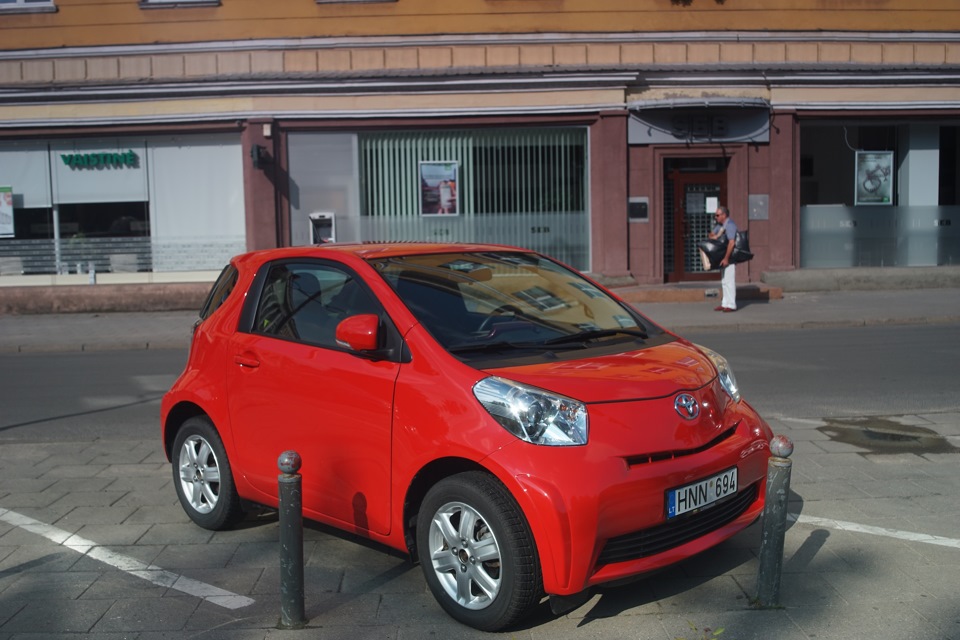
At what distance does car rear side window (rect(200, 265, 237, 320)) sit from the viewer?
5805 mm

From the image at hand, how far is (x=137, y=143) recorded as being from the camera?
64.6 ft

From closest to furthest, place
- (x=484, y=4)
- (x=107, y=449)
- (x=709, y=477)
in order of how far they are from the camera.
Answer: (x=709, y=477), (x=107, y=449), (x=484, y=4)

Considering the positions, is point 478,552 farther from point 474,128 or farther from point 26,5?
point 26,5

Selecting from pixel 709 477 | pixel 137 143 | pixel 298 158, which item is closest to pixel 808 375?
pixel 709 477

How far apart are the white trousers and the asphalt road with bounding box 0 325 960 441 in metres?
1.94

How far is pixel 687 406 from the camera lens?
14.0 feet

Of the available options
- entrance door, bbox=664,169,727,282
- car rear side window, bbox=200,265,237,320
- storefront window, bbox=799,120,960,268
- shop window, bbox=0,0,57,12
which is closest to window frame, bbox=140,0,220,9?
shop window, bbox=0,0,57,12

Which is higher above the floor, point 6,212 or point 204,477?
point 6,212

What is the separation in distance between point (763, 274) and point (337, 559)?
15.9 meters

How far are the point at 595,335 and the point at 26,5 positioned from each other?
60.8ft

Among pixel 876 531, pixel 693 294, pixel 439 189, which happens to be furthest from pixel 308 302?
pixel 439 189

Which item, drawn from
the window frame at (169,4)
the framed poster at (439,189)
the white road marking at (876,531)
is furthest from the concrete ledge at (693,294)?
the white road marking at (876,531)

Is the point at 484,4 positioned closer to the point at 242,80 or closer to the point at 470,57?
the point at 470,57

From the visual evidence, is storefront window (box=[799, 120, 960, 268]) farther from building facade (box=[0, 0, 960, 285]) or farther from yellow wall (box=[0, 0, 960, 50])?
yellow wall (box=[0, 0, 960, 50])
